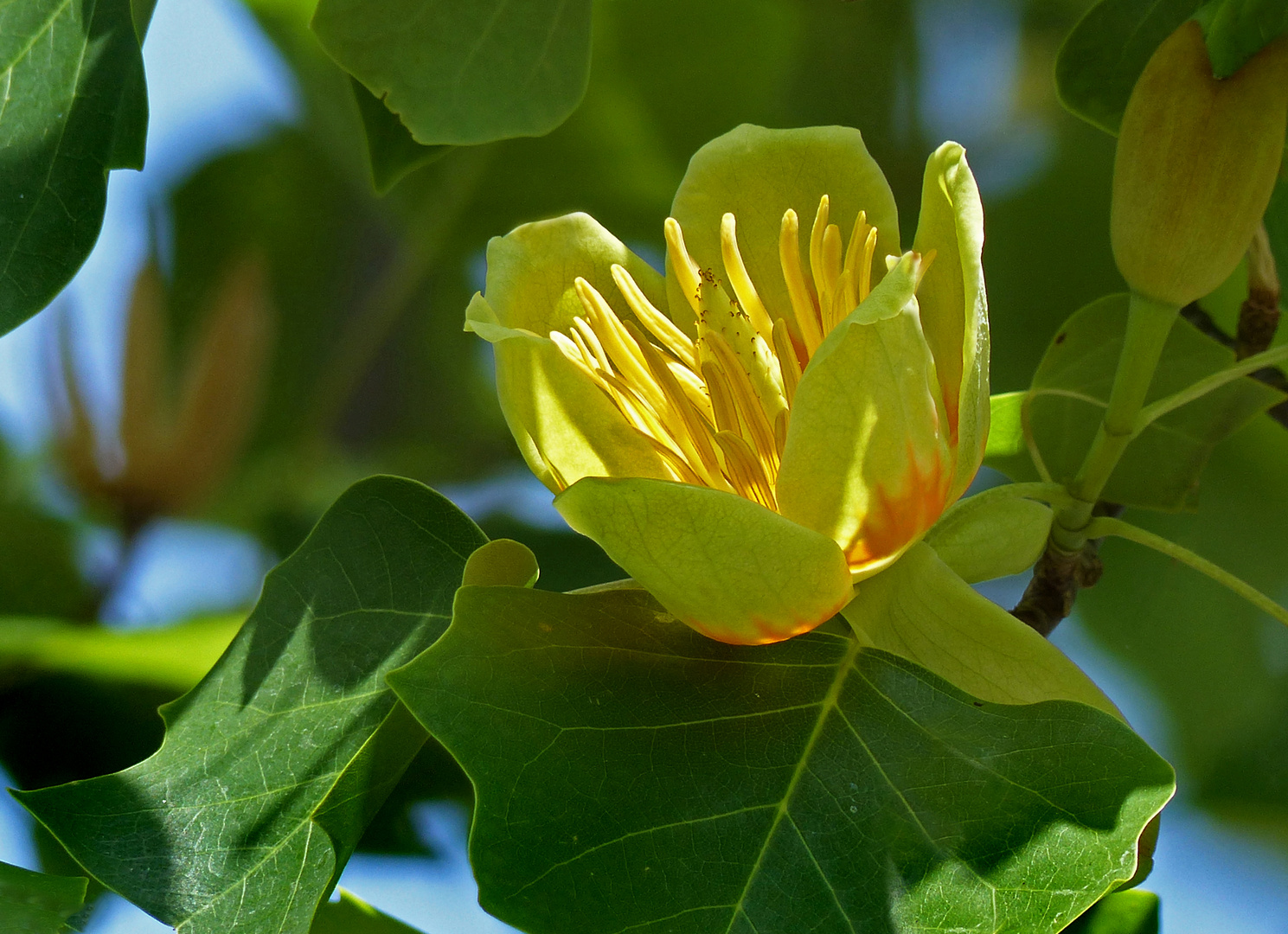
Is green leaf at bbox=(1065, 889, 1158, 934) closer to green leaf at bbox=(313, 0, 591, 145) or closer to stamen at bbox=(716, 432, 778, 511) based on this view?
stamen at bbox=(716, 432, 778, 511)

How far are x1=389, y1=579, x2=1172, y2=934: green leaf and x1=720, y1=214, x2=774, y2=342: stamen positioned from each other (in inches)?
4.7

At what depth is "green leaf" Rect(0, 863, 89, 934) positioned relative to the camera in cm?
38

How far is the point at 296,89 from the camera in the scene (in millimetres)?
1442

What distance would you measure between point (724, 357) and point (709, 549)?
11cm

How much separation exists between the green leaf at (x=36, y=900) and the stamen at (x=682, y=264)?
1.02 feet

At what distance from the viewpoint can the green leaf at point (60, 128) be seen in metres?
0.45

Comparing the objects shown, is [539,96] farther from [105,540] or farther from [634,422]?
[105,540]

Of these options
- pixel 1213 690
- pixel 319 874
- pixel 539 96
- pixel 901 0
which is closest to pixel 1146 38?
pixel 539 96

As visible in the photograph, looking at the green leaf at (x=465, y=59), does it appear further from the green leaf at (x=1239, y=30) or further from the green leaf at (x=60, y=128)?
the green leaf at (x=1239, y=30)

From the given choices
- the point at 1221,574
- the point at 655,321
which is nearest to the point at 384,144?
the point at 655,321

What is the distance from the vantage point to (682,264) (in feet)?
1.43

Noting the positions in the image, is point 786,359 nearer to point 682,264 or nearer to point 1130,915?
point 682,264

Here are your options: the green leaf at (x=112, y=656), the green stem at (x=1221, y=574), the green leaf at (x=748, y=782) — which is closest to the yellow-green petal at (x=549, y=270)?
the green leaf at (x=748, y=782)

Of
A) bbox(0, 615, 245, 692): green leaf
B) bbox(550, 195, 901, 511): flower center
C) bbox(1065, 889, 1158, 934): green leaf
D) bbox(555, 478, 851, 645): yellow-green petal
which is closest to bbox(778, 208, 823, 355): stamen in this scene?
bbox(550, 195, 901, 511): flower center
